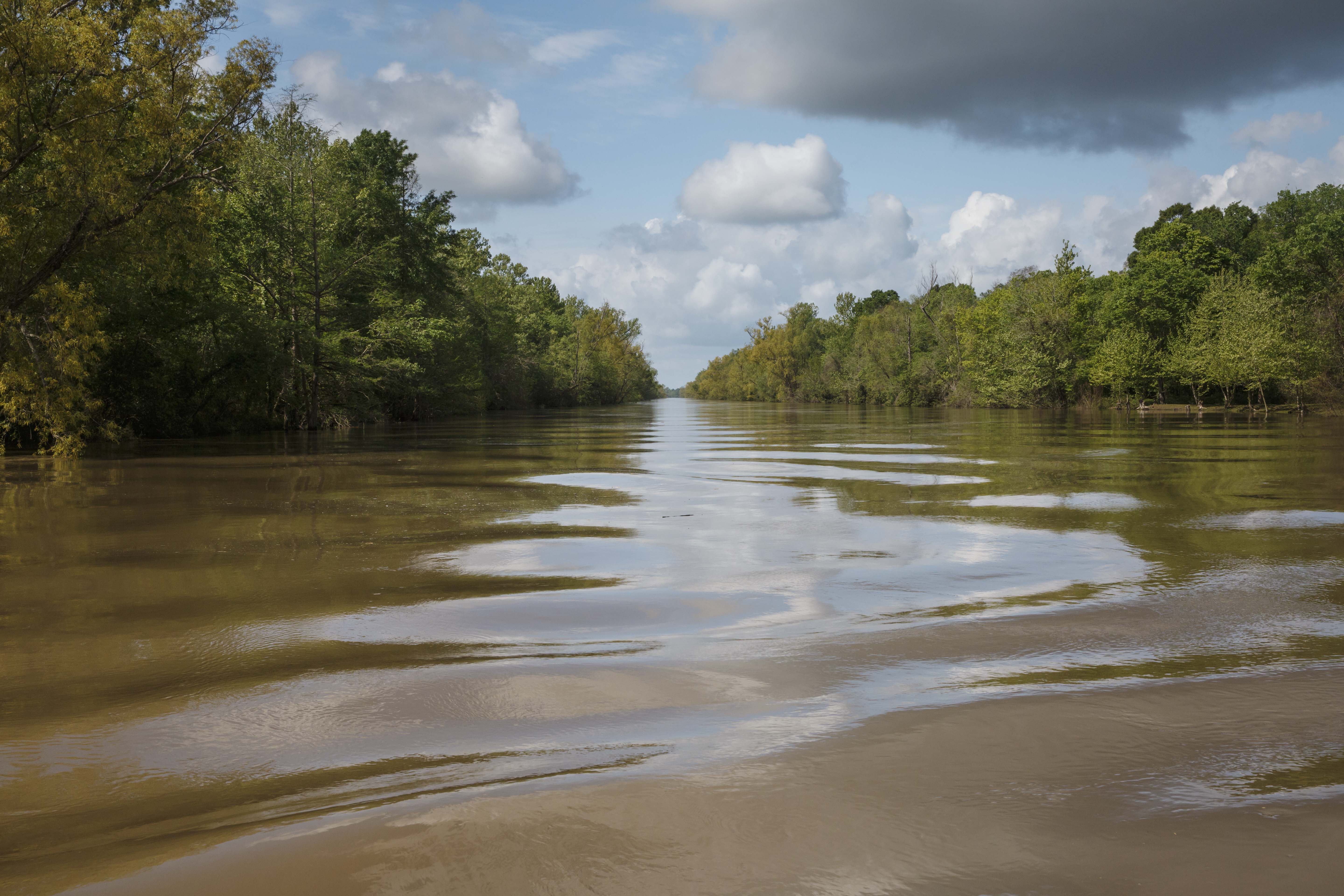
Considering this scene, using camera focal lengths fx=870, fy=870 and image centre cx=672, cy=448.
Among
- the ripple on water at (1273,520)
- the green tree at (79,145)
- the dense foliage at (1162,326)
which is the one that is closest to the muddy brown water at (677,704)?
the ripple on water at (1273,520)

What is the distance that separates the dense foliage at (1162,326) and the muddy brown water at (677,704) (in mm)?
49932

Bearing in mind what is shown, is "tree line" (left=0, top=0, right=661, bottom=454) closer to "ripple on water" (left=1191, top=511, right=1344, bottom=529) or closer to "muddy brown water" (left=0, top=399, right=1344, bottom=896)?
"muddy brown water" (left=0, top=399, right=1344, bottom=896)

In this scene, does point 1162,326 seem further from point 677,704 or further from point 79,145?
point 677,704

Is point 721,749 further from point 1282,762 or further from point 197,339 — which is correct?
point 197,339

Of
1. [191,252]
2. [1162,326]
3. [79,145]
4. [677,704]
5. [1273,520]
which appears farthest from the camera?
[1162,326]

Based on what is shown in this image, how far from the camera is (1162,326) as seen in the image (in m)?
61.1

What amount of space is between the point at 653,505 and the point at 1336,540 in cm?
690

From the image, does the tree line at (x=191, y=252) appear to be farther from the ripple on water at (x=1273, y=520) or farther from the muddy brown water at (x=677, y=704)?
the ripple on water at (x=1273, y=520)

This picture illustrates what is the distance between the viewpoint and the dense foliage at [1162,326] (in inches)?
1983

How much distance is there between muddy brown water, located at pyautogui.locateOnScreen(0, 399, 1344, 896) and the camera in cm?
249

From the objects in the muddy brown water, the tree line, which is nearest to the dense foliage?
the tree line

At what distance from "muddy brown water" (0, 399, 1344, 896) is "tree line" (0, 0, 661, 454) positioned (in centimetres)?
1371

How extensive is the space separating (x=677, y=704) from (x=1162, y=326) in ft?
222

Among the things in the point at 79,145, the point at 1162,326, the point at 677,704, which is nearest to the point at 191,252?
the point at 79,145
